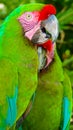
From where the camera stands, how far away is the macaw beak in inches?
57.2

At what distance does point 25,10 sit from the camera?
147 cm

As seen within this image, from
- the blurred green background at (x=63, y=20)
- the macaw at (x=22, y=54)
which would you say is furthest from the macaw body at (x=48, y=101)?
the blurred green background at (x=63, y=20)

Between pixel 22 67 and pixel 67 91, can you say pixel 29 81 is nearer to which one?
pixel 22 67

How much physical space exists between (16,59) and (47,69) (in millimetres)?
212

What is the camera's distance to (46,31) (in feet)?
4.78

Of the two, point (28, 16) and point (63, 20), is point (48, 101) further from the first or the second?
point (63, 20)

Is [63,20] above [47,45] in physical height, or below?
below

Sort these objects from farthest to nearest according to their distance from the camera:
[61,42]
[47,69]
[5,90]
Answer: [61,42] < [47,69] < [5,90]

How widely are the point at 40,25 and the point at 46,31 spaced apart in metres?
0.03

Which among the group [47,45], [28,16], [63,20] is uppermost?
[28,16]

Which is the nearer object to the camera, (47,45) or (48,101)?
(47,45)

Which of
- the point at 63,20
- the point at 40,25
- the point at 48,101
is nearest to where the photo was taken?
the point at 40,25

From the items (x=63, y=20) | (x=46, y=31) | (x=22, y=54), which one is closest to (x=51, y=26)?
(x=46, y=31)

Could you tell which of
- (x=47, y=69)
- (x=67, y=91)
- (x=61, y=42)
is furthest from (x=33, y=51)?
(x=61, y=42)
